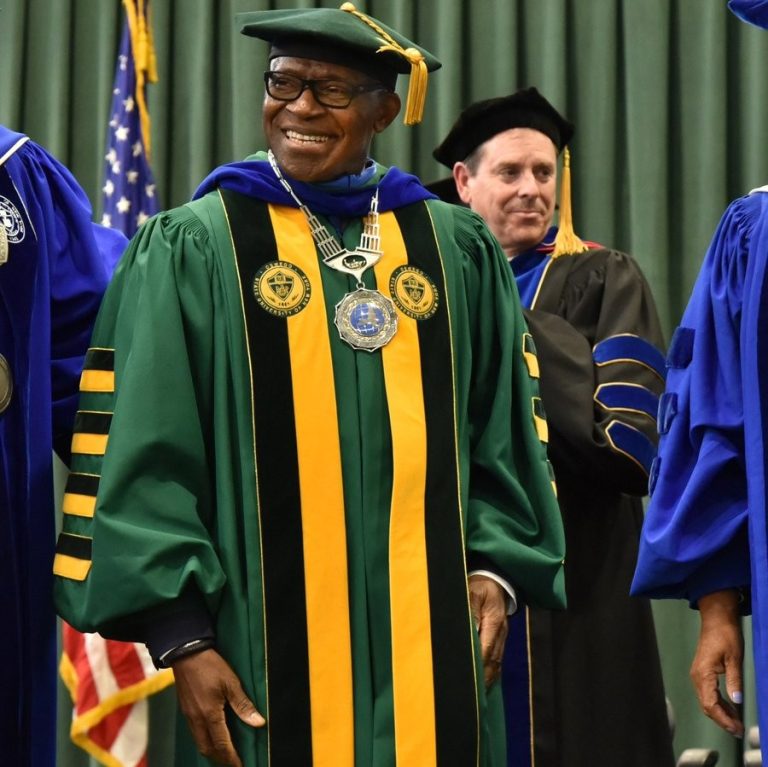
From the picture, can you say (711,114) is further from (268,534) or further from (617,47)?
(268,534)

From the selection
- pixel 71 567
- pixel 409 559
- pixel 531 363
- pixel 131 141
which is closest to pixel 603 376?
pixel 531 363

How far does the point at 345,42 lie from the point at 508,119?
167cm

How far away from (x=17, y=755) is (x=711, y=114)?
3884mm

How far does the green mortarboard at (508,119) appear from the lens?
459 centimetres


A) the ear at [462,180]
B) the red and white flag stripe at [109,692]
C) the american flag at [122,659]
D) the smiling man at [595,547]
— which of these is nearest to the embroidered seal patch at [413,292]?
the smiling man at [595,547]

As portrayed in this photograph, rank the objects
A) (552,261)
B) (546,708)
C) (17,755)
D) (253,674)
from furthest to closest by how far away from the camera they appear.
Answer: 1. (552,261)
2. (546,708)
3. (17,755)
4. (253,674)

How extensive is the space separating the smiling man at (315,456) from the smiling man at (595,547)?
1040 millimetres

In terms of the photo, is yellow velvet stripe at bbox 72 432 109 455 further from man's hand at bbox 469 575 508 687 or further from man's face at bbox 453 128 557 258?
man's face at bbox 453 128 557 258

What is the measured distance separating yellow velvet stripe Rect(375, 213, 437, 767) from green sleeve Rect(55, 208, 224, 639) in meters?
0.32

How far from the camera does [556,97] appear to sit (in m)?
6.03

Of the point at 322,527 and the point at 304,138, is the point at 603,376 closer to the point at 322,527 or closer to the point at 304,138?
the point at 304,138

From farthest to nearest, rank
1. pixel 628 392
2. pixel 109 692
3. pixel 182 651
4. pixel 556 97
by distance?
1. pixel 556 97
2. pixel 109 692
3. pixel 628 392
4. pixel 182 651

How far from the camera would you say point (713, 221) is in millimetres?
5969

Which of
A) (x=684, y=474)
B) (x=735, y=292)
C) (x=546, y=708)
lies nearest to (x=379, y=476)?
(x=684, y=474)
